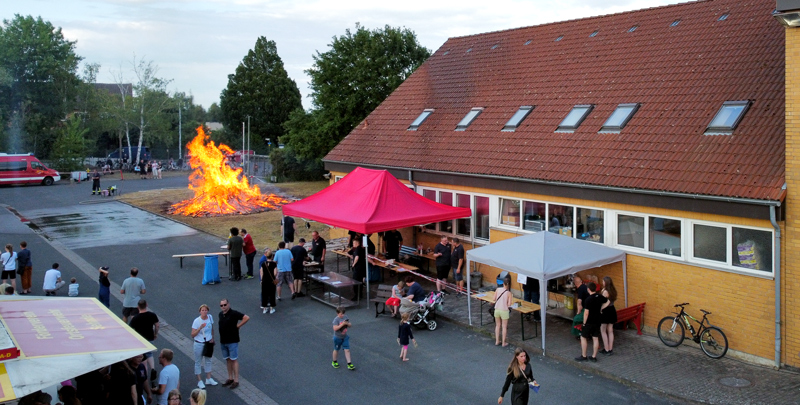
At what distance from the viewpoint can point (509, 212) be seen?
644 inches

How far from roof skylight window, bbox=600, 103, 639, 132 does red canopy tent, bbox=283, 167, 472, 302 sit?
4.23 meters

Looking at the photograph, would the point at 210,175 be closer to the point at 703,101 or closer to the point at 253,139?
the point at 703,101

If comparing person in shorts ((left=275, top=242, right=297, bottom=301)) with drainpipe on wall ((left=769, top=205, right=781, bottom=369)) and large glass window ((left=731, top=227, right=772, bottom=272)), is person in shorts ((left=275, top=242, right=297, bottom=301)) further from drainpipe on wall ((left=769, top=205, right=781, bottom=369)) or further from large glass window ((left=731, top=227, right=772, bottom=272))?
drainpipe on wall ((left=769, top=205, right=781, bottom=369))

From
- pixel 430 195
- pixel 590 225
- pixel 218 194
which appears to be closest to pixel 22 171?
pixel 218 194

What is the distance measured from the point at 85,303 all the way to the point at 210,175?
24251mm

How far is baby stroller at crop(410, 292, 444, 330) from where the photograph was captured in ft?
45.1

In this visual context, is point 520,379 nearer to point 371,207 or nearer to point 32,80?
point 371,207

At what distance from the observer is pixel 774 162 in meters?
11.4

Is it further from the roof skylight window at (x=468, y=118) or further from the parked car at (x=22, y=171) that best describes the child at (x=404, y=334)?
the parked car at (x=22, y=171)

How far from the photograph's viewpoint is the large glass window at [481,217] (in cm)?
1716

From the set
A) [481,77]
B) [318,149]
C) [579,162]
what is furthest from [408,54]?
[579,162]

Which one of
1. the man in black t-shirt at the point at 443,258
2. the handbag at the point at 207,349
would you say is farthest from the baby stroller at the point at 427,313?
the handbag at the point at 207,349

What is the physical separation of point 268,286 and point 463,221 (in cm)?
576

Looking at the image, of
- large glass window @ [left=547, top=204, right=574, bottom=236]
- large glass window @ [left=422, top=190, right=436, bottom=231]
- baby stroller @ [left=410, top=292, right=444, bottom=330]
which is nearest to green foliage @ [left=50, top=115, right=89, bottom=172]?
large glass window @ [left=422, top=190, right=436, bottom=231]
